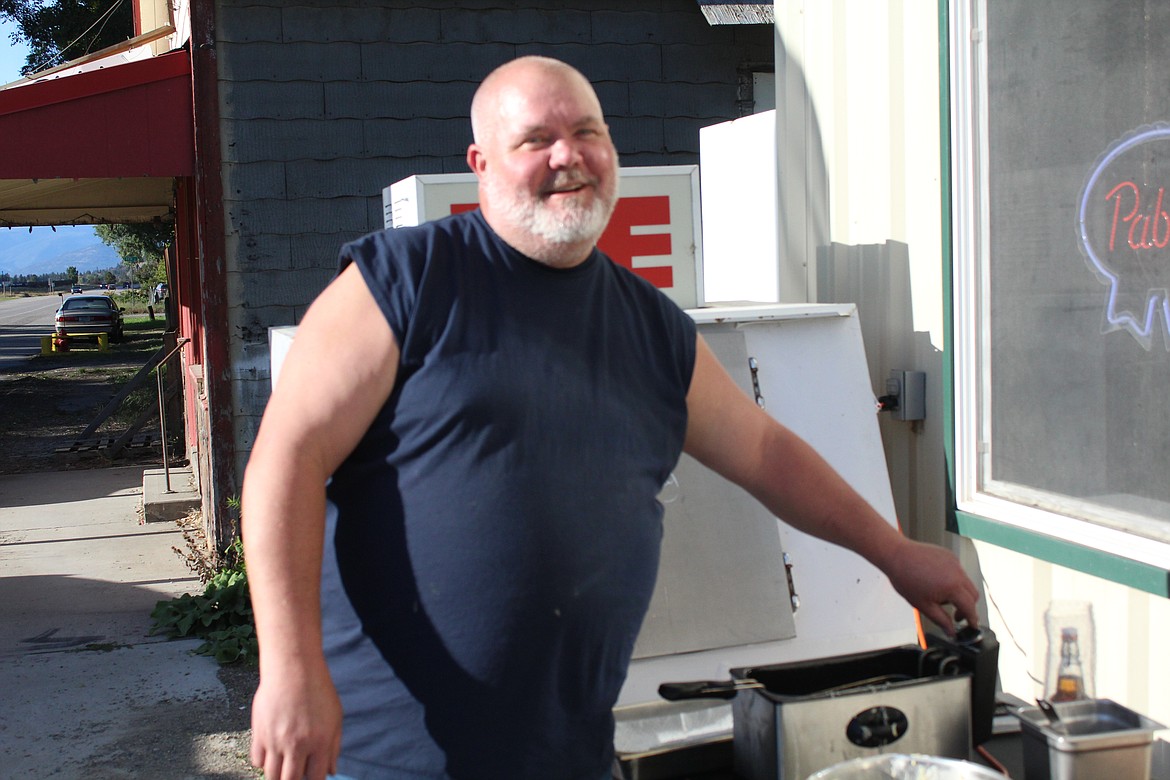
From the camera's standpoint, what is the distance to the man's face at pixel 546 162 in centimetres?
195

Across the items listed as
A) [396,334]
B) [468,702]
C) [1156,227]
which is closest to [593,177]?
[396,334]

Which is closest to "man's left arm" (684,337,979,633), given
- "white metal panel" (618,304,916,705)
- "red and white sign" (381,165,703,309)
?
"white metal panel" (618,304,916,705)

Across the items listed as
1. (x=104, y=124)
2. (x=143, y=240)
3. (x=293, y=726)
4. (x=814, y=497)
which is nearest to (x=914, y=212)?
(x=814, y=497)

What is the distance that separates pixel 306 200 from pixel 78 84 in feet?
4.25

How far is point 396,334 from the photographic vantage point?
1.81 metres

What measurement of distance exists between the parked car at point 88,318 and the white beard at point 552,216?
35.2 meters

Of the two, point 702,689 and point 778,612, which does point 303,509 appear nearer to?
point 702,689

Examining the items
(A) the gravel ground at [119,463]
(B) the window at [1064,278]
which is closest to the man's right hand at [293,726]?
(B) the window at [1064,278]

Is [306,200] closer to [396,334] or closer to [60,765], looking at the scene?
[60,765]

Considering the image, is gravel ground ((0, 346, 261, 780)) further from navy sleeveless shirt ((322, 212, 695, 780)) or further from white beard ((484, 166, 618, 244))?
white beard ((484, 166, 618, 244))

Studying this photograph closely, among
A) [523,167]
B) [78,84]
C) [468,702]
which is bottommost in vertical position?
[468,702]

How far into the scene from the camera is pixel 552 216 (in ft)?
6.38

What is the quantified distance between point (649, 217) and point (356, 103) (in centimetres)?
325

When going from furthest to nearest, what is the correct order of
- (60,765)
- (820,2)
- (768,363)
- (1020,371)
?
(60,765), (820,2), (768,363), (1020,371)
